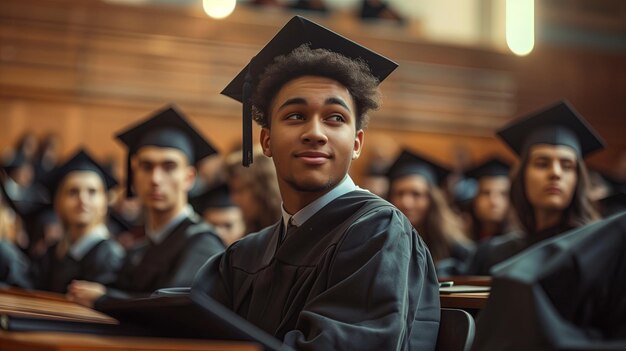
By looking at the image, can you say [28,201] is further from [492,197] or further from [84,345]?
[84,345]

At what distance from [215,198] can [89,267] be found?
3.42 feet

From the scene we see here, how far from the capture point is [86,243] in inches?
249

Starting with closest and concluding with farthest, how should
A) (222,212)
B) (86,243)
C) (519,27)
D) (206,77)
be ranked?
(86,243) → (222,212) → (206,77) → (519,27)

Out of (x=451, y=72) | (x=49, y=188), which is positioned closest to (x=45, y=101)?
(x=49, y=188)

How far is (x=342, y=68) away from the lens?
9.18ft

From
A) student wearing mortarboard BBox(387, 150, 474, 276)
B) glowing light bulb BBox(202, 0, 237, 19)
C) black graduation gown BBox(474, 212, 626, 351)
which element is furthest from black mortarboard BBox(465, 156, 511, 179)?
black graduation gown BBox(474, 212, 626, 351)

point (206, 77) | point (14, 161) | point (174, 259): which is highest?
point (206, 77)

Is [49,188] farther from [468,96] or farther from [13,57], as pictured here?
[468,96]

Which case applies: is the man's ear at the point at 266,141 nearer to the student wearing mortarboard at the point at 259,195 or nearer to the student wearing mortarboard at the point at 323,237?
the student wearing mortarboard at the point at 323,237

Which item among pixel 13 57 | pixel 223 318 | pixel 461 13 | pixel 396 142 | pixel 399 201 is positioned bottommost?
pixel 223 318

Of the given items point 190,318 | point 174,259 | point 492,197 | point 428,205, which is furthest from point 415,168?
point 190,318

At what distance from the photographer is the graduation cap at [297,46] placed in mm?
2900

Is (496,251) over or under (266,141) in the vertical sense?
under

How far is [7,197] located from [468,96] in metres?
7.02
